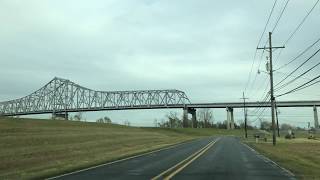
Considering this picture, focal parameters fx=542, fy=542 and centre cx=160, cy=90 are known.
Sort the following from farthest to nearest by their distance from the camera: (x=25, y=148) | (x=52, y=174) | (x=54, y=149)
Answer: (x=54, y=149) → (x=25, y=148) → (x=52, y=174)

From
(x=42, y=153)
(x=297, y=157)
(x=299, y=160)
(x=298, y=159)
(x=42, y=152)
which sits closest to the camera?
(x=299, y=160)

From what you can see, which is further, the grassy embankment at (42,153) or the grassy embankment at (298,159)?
the grassy embankment at (42,153)

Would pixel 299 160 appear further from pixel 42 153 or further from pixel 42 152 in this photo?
pixel 42 152

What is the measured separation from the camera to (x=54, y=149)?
3788cm

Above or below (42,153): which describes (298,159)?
below

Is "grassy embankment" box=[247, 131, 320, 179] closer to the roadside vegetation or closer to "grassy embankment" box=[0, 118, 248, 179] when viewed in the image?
the roadside vegetation

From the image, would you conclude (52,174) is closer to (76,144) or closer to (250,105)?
(76,144)

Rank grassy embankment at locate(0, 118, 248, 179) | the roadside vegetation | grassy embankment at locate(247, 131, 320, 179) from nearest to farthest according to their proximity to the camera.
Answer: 1. grassy embankment at locate(247, 131, 320, 179)
2. the roadside vegetation
3. grassy embankment at locate(0, 118, 248, 179)

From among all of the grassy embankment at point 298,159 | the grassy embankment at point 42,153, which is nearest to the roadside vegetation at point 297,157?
the grassy embankment at point 298,159

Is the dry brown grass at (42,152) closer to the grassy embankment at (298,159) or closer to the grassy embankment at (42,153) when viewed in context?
the grassy embankment at (42,153)

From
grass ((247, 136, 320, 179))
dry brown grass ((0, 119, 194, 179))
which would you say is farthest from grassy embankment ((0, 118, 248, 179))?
grass ((247, 136, 320, 179))

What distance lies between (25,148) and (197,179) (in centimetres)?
1860

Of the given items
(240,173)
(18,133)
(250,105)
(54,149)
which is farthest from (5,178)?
(250,105)

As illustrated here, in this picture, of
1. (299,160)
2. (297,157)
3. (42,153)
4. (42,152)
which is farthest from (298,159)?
(42,152)
